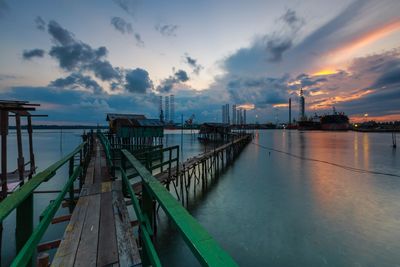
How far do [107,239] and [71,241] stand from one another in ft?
1.51

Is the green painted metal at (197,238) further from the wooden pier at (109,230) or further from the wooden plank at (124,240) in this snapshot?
the wooden plank at (124,240)

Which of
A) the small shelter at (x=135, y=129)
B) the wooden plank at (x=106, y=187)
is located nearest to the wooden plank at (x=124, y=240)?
the wooden plank at (x=106, y=187)

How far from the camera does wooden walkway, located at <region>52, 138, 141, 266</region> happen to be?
7.98 ft

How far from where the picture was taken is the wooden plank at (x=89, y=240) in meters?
2.44

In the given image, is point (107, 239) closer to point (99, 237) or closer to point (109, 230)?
point (99, 237)

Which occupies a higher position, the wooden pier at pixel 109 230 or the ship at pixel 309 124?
the ship at pixel 309 124

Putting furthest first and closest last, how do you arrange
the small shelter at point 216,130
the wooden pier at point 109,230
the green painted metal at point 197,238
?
the small shelter at point 216,130, the wooden pier at point 109,230, the green painted metal at point 197,238

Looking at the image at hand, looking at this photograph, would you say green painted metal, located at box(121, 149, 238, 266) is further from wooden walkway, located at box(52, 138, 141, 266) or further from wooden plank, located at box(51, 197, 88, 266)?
wooden plank, located at box(51, 197, 88, 266)

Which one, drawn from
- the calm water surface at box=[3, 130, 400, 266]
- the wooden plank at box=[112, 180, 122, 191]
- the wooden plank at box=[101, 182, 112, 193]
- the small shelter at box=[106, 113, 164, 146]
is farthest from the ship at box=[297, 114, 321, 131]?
the wooden plank at box=[101, 182, 112, 193]

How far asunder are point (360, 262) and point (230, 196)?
8.14 metres

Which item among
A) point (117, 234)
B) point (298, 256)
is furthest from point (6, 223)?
point (298, 256)

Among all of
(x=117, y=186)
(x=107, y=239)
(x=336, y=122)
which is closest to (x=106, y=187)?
(x=117, y=186)

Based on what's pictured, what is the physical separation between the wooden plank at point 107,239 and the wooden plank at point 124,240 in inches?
2.4

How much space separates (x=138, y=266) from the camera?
2285mm
